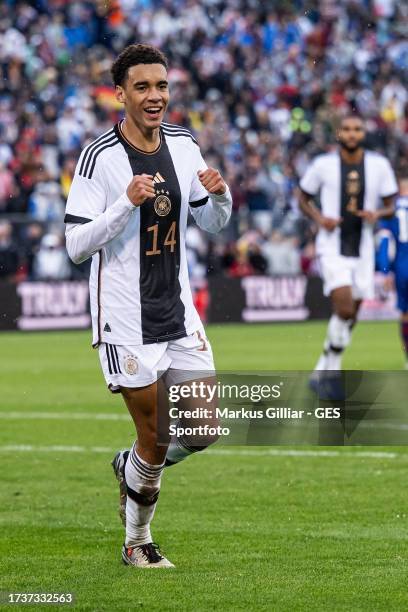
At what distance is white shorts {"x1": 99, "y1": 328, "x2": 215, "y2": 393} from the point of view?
19.6 ft

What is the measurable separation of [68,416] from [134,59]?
6262 mm

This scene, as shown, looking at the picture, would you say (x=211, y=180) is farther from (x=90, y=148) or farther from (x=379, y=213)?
(x=379, y=213)

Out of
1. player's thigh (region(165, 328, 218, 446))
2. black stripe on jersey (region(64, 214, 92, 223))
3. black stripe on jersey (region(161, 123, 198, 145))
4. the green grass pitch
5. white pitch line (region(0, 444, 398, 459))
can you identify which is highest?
black stripe on jersey (region(161, 123, 198, 145))

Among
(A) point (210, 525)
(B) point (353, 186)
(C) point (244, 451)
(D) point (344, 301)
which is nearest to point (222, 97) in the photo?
(B) point (353, 186)

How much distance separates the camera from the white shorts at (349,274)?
486 inches

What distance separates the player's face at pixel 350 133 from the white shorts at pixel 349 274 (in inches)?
40.9

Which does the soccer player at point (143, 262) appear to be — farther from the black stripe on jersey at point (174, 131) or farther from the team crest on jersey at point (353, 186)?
the team crest on jersey at point (353, 186)

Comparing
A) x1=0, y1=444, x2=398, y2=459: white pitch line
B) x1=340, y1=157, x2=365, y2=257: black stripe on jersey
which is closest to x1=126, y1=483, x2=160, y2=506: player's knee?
x1=0, y1=444, x2=398, y2=459: white pitch line

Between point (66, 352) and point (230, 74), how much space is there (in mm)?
11790

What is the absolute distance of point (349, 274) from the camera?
12.4m

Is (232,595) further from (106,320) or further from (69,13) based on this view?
(69,13)

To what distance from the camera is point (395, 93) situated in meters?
29.8

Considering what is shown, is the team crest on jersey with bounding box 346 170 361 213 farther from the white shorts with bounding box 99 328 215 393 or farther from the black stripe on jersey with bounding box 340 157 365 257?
the white shorts with bounding box 99 328 215 393

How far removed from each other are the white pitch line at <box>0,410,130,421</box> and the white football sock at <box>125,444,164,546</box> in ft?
17.7
